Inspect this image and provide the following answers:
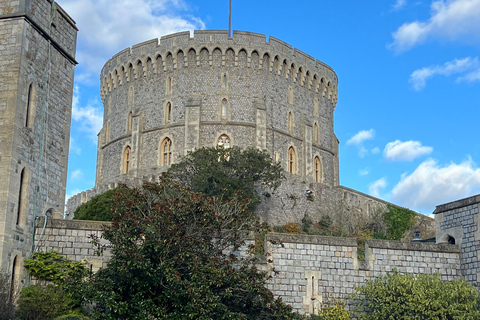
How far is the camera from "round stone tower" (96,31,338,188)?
51.0 m

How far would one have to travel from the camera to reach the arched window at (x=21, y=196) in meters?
20.0

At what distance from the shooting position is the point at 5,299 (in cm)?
1816

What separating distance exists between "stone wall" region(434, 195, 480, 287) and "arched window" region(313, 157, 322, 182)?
31.3 metres

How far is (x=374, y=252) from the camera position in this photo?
22500 millimetres

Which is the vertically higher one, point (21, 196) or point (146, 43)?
point (146, 43)

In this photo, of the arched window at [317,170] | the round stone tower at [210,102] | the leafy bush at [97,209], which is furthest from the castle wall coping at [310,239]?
the arched window at [317,170]

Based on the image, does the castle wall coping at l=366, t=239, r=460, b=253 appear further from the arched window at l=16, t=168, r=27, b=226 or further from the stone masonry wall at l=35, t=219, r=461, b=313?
the arched window at l=16, t=168, r=27, b=226

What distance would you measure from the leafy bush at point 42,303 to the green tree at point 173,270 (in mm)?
1364

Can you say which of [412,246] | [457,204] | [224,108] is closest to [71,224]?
[412,246]

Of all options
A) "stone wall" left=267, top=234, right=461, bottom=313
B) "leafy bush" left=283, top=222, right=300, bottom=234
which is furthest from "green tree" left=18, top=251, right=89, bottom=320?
"leafy bush" left=283, top=222, right=300, bottom=234

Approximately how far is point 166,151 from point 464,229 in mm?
31593

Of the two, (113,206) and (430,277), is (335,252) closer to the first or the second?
(430,277)

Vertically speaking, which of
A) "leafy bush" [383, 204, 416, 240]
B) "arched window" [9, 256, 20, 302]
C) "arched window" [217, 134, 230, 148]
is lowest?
"arched window" [9, 256, 20, 302]

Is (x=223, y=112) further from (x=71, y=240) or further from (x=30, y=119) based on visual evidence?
(x=71, y=240)
